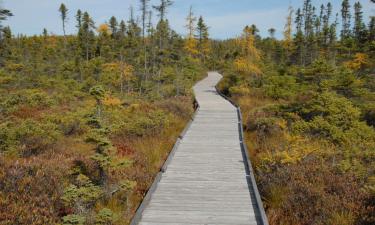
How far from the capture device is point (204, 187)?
804 cm

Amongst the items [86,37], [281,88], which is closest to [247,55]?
[281,88]

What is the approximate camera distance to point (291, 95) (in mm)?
21797

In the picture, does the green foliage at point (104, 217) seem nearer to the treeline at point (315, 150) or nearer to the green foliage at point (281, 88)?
the treeline at point (315, 150)

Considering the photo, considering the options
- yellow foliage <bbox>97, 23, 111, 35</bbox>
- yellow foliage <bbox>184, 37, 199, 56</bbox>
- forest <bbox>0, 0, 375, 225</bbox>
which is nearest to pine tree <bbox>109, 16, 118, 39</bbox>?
yellow foliage <bbox>97, 23, 111, 35</bbox>

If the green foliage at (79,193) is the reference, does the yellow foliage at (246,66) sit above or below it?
above

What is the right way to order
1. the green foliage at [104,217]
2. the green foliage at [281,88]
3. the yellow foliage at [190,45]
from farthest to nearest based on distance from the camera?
the yellow foliage at [190,45]
the green foliage at [281,88]
the green foliage at [104,217]

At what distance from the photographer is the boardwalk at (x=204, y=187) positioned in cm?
645

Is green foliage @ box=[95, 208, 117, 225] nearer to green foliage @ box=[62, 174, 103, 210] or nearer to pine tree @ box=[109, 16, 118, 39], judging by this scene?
green foliage @ box=[62, 174, 103, 210]

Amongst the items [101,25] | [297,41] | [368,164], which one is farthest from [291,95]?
[101,25]

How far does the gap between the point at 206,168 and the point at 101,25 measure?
66774 millimetres

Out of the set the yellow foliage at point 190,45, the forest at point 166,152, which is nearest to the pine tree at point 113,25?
the yellow foliage at point 190,45

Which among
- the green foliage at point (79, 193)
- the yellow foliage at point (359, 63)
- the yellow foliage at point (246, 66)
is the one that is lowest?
the green foliage at point (79, 193)

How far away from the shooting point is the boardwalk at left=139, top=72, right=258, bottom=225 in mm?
6453

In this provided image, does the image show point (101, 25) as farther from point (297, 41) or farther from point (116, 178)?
point (116, 178)
